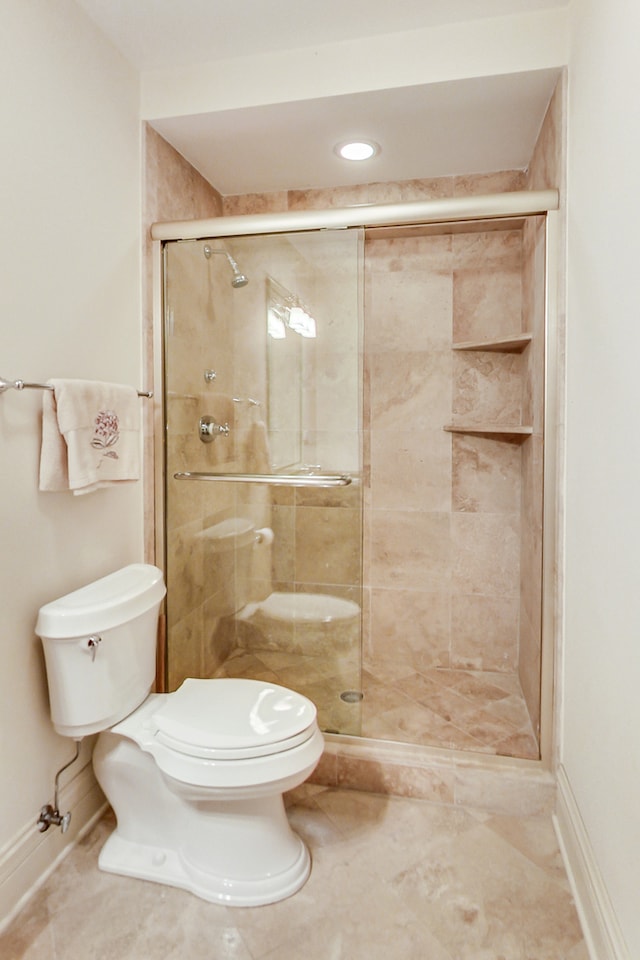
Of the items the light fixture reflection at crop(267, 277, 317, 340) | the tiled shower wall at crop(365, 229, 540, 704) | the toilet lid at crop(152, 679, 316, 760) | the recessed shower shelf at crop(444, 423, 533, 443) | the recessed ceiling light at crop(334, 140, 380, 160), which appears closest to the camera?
the toilet lid at crop(152, 679, 316, 760)

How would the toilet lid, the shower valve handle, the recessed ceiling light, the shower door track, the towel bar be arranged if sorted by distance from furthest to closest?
the recessed ceiling light, the shower valve handle, the shower door track, the toilet lid, the towel bar

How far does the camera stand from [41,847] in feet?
5.08

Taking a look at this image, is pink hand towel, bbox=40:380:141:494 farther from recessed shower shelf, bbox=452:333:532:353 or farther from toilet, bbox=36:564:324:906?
recessed shower shelf, bbox=452:333:532:353

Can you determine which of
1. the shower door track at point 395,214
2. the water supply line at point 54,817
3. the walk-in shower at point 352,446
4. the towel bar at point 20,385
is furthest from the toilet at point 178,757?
the shower door track at point 395,214

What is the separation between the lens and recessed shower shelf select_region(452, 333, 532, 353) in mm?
2174

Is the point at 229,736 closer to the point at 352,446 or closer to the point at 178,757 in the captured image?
the point at 178,757

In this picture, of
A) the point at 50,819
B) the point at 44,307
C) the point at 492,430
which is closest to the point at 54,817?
the point at 50,819

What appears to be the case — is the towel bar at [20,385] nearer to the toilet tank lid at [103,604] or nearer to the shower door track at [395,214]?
the toilet tank lid at [103,604]

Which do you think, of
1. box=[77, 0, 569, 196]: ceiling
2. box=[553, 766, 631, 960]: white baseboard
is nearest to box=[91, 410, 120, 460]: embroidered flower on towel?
box=[77, 0, 569, 196]: ceiling

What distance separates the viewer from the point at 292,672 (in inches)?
80.2

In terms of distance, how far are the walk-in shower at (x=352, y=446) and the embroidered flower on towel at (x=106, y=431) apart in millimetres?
402

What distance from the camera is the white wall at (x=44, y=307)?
4.67ft

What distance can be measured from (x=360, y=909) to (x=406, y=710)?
80 cm

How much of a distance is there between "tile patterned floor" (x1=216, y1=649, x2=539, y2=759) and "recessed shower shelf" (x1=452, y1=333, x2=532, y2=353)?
1.35 m
